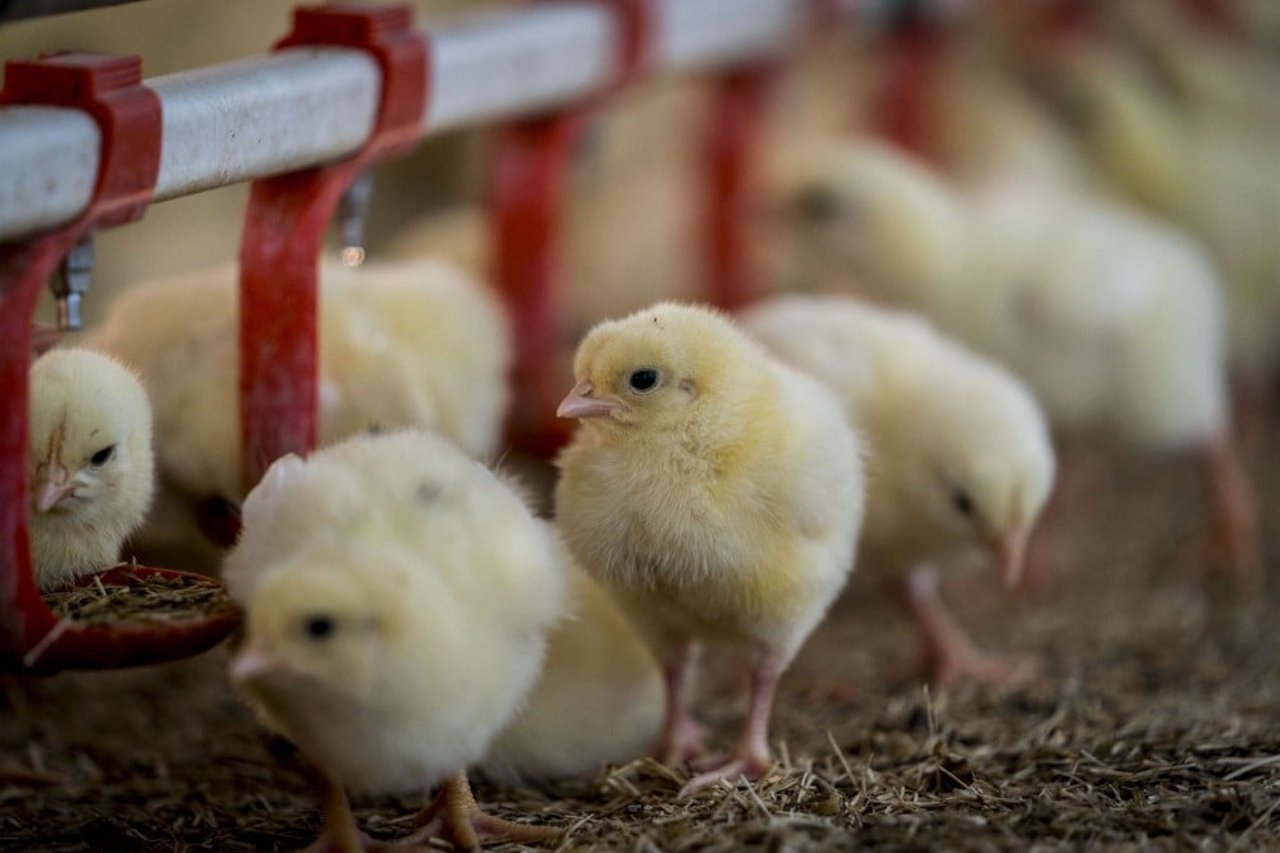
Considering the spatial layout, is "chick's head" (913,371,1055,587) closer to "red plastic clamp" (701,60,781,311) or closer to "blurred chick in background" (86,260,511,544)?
"blurred chick in background" (86,260,511,544)

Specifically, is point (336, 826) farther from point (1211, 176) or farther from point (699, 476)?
point (1211, 176)

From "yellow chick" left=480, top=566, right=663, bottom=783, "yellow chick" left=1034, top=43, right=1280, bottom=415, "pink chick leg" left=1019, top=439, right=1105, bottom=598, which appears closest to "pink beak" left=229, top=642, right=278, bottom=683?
"yellow chick" left=480, top=566, right=663, bottom=783

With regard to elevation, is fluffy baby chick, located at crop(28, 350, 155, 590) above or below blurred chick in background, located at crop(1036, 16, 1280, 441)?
below

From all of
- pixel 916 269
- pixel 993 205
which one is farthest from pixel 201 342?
pixel 993 205

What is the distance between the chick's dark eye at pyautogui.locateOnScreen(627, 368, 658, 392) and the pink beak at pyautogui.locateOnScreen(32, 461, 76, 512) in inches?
27.4

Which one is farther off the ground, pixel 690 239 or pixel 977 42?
pixel 977 42

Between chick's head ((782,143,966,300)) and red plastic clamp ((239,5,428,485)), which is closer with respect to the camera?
red plastic clamp ((239,5,428,485))

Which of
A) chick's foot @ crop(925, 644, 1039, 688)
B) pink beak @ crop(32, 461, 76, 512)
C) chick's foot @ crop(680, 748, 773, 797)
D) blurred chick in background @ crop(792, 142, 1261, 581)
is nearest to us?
pink beak @ crop(32, 461, 76, 512)

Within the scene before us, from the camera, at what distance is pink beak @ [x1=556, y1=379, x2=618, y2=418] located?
2.28 meters

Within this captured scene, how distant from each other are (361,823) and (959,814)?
2.59 feet

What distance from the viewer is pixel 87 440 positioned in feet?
6.90

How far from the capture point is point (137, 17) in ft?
9.53

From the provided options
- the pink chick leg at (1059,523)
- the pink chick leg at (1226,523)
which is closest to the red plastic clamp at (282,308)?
the pink chick leg at (1059,523)

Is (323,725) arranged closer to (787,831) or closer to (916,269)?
(787,831)
